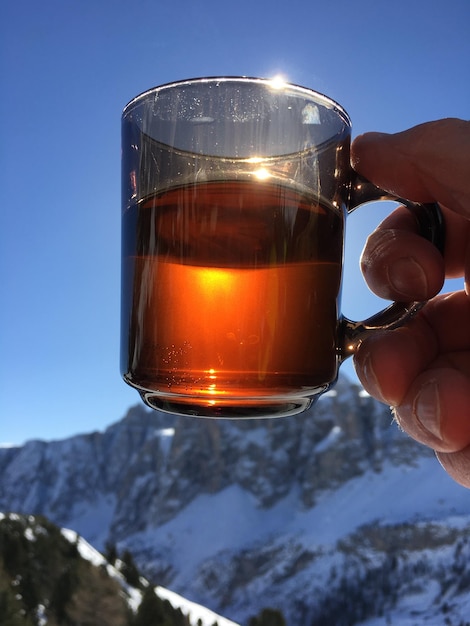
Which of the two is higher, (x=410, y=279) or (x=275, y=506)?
(x=410, y=279)

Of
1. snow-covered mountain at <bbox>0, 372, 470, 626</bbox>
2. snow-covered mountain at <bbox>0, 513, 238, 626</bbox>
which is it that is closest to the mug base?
snow-covered mountain at <bbox>0, 513, 238, 626</bbox>

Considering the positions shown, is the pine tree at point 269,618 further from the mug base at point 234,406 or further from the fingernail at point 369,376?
the mug base at point 234,406

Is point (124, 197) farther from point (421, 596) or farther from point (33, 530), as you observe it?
point (421, 596)

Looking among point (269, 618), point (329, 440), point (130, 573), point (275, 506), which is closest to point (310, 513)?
point (275, 506)

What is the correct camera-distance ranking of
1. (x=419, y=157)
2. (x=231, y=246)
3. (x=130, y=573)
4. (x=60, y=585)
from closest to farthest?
1. (x=231, y=246)
2. (x=419, y=157)
3. (x=60, y=585)
4. (x=130, y=573)

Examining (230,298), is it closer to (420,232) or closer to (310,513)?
(420,232)

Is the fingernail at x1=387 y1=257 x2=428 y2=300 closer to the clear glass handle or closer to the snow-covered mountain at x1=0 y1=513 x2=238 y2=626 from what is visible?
the clear glass handle

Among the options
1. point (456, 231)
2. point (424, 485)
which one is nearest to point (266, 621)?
point (456, 231)

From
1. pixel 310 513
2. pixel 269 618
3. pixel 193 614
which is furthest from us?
pixel 310 513
